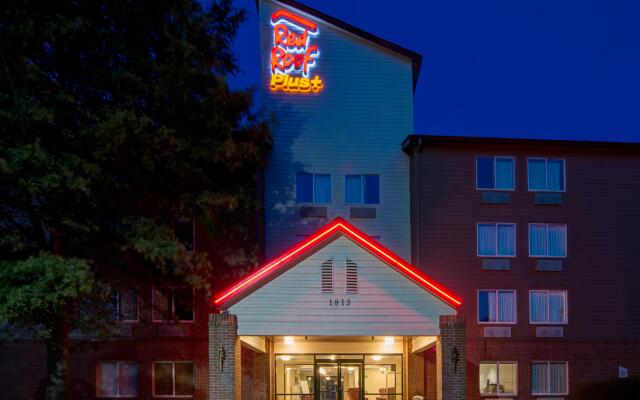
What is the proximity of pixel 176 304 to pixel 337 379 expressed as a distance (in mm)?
6398

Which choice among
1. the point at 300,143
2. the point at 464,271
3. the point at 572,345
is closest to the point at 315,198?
the point at 300,143

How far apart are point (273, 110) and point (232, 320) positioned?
385 inches

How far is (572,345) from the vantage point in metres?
21.4

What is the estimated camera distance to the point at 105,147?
48.7 ft

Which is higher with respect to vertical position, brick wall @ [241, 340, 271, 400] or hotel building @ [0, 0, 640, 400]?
hotel building @ [0, 0, 640, 400]

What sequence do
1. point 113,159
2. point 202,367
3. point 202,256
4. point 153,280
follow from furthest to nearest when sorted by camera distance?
point 202,367
point 153,280
point 202,256
point 113,159

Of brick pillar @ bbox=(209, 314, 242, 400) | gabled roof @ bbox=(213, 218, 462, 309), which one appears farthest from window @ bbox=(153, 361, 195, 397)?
gabled roof @ bbox=(213, 218, 462, 309)

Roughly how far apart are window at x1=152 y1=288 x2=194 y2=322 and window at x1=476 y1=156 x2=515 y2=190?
11372mm

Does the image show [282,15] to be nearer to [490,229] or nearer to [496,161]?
[496,161]

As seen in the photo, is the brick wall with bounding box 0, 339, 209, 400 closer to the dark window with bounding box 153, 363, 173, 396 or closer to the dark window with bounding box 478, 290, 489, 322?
the dark window with bounding box 153, 363, 173, 396

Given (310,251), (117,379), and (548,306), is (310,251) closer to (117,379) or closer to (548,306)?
(117,379)

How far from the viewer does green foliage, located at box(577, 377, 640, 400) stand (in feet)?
63.6

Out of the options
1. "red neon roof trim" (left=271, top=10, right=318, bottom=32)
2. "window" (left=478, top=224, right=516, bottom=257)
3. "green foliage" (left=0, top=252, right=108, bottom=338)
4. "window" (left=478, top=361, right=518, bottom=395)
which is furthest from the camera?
"red neon roof trim" (left=271, top=10, right=318, bottom=32)

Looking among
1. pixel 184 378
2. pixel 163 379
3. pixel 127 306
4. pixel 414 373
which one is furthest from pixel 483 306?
pixel 127 306
